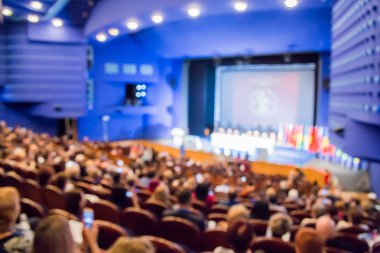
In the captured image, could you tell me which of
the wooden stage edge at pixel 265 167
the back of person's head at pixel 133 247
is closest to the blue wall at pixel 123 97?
the wooden stage edge at pixel 265 167

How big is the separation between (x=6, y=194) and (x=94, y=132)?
17778 mm

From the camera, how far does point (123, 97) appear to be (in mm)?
21375

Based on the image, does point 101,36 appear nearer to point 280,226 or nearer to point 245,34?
point 245,34

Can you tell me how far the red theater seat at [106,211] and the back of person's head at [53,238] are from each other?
2461 millimetres

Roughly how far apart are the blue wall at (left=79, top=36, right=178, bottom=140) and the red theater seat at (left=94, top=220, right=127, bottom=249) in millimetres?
16468

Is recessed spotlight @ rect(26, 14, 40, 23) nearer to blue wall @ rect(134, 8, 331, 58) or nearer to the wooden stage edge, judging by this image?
blue wall @ rect(134, 8, 331, 58)

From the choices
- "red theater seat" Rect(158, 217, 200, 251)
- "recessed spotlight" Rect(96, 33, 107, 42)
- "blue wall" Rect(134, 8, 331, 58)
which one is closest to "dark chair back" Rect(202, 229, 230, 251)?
"red theater seat" Rect(158, 217, 200, 251)

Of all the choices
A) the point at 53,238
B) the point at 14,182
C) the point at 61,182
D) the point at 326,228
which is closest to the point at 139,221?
the point at 61,182

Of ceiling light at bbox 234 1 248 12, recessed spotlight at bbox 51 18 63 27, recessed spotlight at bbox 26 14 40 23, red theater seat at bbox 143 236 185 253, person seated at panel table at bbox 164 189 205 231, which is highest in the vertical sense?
recessed spotlight at bbox 51 18 63 27

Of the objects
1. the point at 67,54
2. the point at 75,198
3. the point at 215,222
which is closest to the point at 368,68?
the point at 215,222

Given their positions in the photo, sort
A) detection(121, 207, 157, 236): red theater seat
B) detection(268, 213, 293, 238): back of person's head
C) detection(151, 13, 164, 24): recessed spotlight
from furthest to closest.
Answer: detection(151, 13, 164, 24): recessed spotlight
detection(121, 207, 157, 236): red theater seat
detection(268, 213, 293, 238): back of person's head

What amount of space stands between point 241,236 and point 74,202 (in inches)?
76.1

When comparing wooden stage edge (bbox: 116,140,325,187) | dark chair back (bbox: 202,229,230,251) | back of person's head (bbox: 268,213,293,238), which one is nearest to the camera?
back of person's head (bbox: 268,213,293,238)

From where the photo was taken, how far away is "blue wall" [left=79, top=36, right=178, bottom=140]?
20266 mm
